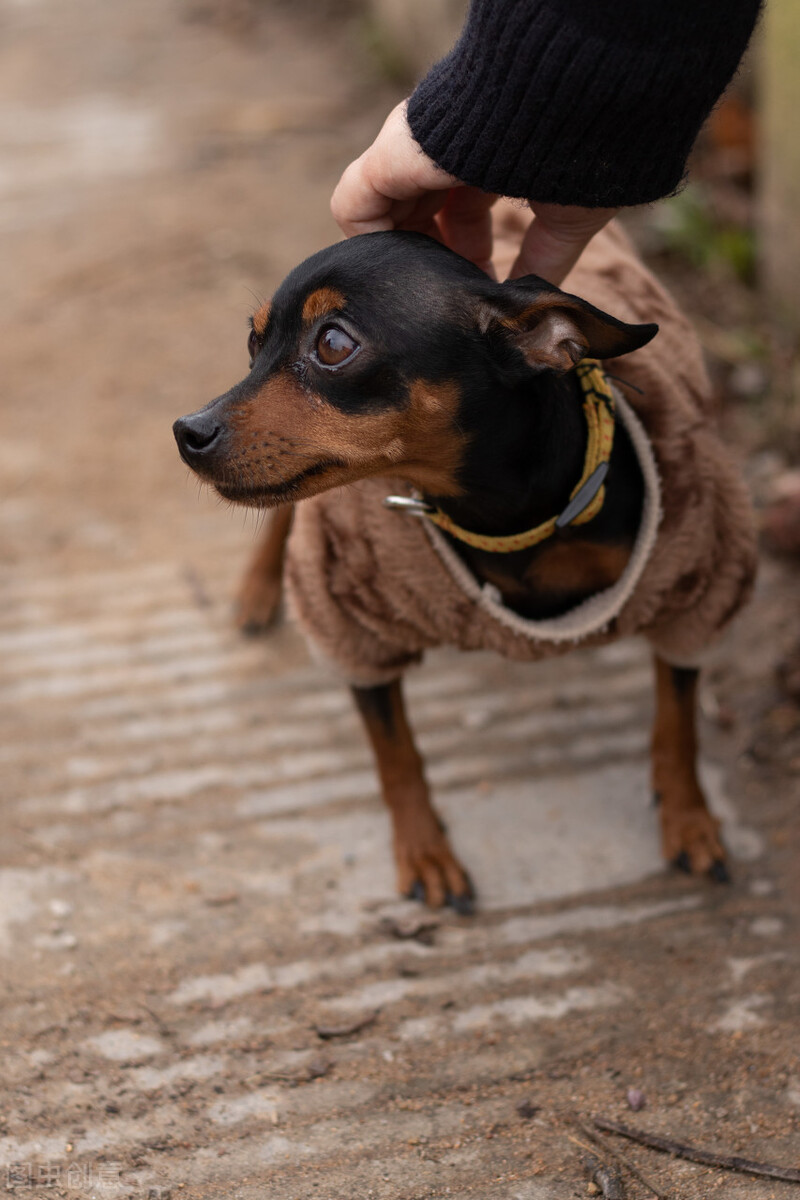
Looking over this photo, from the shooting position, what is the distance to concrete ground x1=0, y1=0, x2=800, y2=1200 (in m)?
2.15

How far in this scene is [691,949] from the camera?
2.61 m

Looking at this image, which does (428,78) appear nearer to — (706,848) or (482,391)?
(482,391)

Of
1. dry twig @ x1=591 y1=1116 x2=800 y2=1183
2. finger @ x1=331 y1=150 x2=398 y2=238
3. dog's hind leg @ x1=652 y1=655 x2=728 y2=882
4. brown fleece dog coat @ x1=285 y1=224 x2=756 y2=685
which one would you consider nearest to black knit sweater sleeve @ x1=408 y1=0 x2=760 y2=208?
finger @ x1=331 y1=150 x2=398 y2=238

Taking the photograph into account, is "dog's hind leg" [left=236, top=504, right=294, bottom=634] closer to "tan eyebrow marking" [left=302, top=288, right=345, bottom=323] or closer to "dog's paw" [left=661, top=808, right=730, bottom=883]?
"dog's paw" [left=661, top=808, right=730, bottom=883]

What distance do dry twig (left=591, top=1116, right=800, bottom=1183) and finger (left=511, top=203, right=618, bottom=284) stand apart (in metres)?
1.65

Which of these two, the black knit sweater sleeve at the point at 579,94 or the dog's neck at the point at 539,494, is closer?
the black knit sweater sleeve at the point at 579,94

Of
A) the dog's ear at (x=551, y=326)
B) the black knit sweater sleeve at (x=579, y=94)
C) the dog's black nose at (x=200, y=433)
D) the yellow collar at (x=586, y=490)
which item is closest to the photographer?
the black knit sweater sleeve at (x=579, y=94)

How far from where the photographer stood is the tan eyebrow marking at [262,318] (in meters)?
2.16

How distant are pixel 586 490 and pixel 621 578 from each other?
10.7 inches

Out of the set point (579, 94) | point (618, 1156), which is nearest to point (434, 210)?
point (579, 94)

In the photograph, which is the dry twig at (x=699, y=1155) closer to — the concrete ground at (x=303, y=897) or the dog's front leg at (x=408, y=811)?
the concrete ground at (x=303, y=897)

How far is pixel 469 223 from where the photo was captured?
2412 millimetres

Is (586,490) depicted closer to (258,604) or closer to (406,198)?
(406,198)

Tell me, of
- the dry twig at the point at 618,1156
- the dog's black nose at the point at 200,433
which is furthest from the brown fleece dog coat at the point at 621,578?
the dry twig at the point at 618,1156
